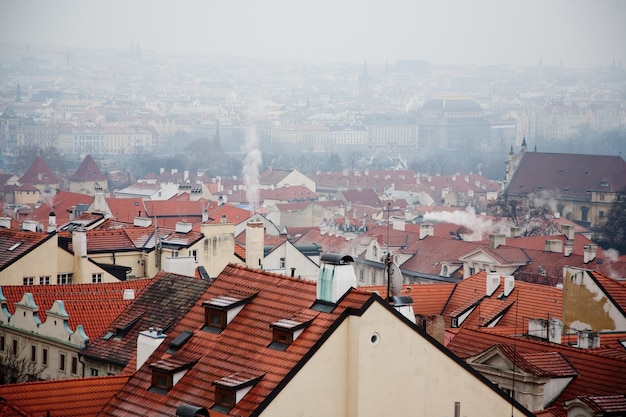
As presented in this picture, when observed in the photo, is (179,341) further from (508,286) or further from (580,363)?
(508,286)

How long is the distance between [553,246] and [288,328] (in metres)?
45.7

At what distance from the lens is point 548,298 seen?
3116 centimetres

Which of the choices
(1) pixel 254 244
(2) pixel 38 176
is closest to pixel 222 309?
(1) pixel 254 244

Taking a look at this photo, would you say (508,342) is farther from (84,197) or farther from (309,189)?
(309,189)

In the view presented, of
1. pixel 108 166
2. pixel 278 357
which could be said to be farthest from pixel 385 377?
pixel 108 166

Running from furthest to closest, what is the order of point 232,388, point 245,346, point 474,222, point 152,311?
point 474,222 < point 152,311 < point 245,346 < point 232,388

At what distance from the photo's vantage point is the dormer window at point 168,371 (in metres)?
14.5

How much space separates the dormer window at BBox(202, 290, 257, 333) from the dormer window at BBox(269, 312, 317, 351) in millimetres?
860

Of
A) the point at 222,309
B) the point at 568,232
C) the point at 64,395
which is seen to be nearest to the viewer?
the point at 222,309

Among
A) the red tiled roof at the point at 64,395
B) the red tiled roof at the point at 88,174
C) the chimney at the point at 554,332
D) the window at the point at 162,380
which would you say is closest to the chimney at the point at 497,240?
the chimney at the point at 554,332

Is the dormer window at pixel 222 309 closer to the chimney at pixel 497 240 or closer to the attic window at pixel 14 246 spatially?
the attic window at pixel 14 246

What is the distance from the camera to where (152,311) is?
68.9 feet

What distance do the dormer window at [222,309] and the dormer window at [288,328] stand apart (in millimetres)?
860

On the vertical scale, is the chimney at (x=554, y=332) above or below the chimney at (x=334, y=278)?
below
